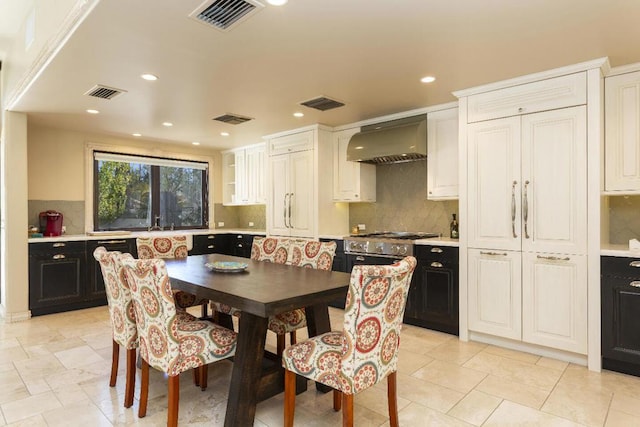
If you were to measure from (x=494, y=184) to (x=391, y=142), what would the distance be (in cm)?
122

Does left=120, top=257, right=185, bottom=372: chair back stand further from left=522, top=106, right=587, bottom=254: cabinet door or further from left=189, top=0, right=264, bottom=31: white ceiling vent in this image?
left=522, top=106, right=587, bottom=254: cabinet door

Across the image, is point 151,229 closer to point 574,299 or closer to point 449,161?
point 449,161

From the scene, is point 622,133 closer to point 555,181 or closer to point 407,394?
point 555,181

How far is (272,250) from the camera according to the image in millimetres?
3637

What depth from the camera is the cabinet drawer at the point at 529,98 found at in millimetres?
3008

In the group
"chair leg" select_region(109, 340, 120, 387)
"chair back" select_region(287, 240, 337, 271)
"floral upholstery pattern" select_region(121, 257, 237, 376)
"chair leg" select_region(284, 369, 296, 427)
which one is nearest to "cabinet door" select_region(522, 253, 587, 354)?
"chair back" select_region(287, 240, 337, 271)

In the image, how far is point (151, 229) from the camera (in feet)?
19.9

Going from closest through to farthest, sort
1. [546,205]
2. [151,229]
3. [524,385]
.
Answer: [524,385] → [546,205] → [151,229]

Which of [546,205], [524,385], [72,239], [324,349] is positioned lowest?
[524,385]

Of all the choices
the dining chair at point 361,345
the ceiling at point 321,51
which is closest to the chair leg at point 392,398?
the dining chair at point 361,345

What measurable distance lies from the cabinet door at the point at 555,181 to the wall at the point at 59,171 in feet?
18.0

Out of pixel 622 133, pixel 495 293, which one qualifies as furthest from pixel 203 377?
pixel 622 133

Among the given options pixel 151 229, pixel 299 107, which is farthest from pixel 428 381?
pixel 151 229

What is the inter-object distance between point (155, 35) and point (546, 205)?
3.22 metres
